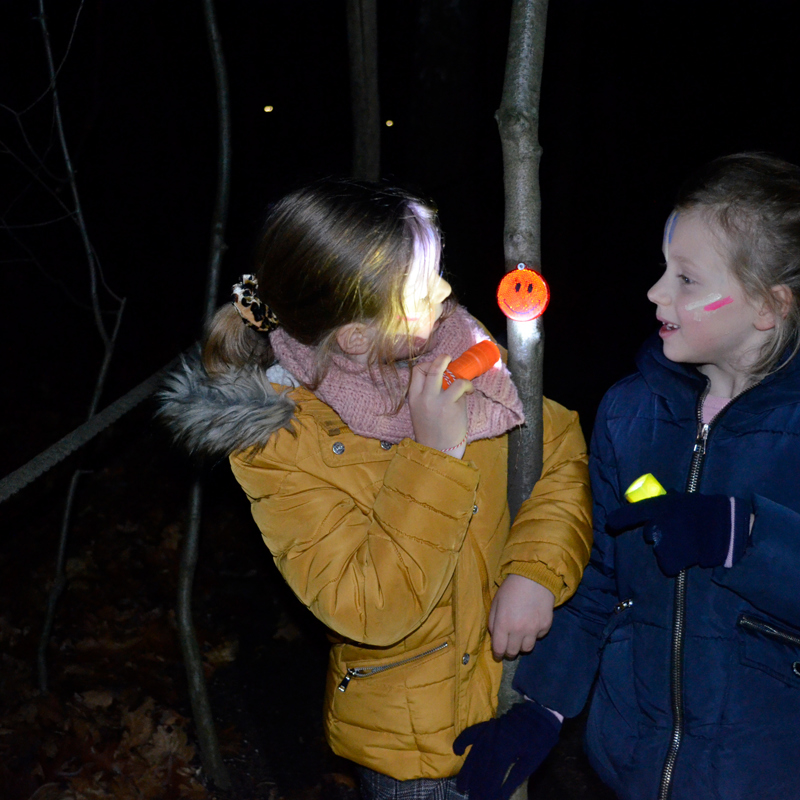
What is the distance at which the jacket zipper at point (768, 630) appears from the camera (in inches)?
66.9

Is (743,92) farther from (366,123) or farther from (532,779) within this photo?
(532,779)

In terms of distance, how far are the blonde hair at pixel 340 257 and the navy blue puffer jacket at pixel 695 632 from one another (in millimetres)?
686

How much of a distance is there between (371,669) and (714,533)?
96 cm

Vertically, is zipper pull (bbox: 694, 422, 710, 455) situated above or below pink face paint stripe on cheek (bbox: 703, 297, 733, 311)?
below

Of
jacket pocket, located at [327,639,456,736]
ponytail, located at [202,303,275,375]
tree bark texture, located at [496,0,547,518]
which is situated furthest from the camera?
ponytail, located at [202,303,275,375]

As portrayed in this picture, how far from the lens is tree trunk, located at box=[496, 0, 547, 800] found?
1.78 meters

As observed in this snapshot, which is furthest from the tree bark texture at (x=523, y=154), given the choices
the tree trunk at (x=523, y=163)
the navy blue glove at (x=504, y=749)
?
the navy blue glove at (x=504, y=749)

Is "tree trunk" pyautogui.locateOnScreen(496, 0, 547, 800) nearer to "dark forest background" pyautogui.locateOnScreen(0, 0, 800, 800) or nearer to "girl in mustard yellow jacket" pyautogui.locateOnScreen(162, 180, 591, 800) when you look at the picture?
"girl in mustard yellow jacket" pyautogui.locateOnScreen(162, 180, 591, 800)

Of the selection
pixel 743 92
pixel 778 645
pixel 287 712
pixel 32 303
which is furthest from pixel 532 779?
pixel 32 303

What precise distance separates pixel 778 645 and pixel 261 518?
4.12 feet

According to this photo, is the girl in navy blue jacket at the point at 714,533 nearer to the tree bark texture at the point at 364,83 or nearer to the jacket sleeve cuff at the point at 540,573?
the jacket sleeve cuff at the point at 540,573

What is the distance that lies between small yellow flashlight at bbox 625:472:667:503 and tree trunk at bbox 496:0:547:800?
0.31 m

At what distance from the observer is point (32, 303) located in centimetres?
998

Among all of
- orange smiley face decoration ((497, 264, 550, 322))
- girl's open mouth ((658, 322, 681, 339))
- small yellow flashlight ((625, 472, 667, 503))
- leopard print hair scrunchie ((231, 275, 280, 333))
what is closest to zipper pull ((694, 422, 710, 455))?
small yellow flashlight ((625, 472, 667, 503))
